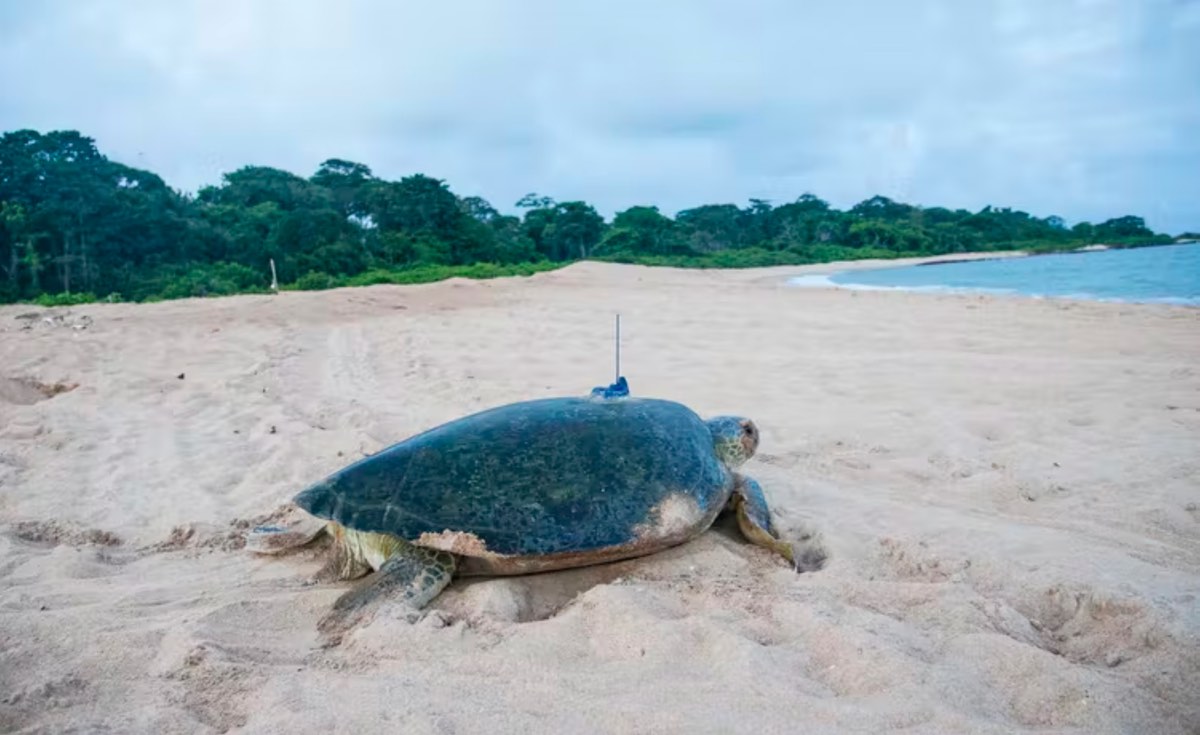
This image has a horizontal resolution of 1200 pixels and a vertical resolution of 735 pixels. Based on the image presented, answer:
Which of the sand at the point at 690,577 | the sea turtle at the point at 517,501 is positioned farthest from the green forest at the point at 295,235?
the sea turtle at the point at 517,501

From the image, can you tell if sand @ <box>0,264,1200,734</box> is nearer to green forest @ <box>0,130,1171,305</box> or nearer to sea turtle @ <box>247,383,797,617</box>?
sea turtle @ <box>247,383,797,617</box>

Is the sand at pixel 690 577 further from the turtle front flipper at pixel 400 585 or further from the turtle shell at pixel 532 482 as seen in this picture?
the turtle shell at pixel 532 482

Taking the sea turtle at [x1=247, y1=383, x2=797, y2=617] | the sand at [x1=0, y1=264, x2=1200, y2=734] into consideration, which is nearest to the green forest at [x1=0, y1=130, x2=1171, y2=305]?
the sand at [x1=0, y1=264, x2=1200, y2=734]

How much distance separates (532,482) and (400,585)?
602 millimetres

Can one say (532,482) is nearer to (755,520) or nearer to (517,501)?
(517,501)

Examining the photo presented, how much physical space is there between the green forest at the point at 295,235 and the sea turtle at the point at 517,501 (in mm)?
18648

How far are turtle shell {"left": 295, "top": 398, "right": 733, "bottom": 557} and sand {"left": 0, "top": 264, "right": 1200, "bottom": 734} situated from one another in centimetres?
23

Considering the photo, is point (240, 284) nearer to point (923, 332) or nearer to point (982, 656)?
point (923, 332)

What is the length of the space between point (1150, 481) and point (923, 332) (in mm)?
6500

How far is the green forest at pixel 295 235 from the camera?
23859 mm

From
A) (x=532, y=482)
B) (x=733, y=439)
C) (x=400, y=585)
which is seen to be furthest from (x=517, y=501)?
(x=733, y=439)

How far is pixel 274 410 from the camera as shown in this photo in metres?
5.96

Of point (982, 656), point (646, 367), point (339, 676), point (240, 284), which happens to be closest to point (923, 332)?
point (646, 367)

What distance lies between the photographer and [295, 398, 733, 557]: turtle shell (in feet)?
Result: 8.79
